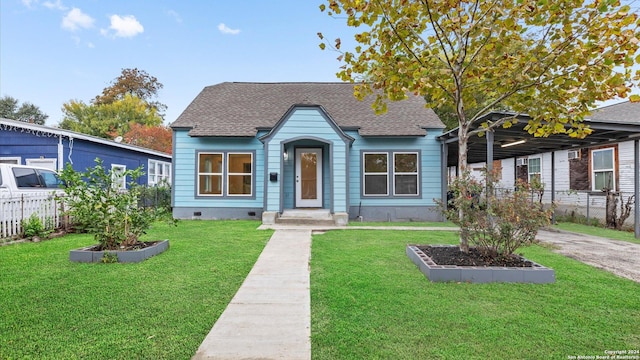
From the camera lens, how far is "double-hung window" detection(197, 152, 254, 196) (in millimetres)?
10891

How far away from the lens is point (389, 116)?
38.1ft

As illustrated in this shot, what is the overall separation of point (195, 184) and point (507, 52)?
9.97 m

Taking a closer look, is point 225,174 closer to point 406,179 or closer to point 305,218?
point 305,218

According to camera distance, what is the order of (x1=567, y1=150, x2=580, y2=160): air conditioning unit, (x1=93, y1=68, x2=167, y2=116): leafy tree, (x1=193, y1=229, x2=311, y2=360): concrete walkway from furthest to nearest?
(x1=93, y1=68, x2=167, y2=116): leafy tree < (x1=567, y1=150, x2=580, y2=160): air conditioning unit < (x1=193, y1=229, x2=311, y2=360): concrete walkway

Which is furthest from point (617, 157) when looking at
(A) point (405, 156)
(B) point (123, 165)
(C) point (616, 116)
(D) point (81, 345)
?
(B) point (123, 165)

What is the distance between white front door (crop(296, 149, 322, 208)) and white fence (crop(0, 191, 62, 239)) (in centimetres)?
681

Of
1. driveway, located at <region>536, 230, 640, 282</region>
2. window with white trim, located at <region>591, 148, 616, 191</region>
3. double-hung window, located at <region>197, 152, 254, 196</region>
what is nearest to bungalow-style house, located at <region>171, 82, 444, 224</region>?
double-hung window, located at <region>197, 152, 254, 196</region>

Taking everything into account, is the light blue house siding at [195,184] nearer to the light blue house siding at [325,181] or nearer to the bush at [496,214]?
the light blue house siding at [325,181]

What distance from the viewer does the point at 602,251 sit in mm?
6215

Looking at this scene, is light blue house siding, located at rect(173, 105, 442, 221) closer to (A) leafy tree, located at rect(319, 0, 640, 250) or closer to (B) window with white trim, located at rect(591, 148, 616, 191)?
(A) leafy tree, located at rect(319, 0, 640, 250)

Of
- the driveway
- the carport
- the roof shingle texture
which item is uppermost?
the roof shingle texture

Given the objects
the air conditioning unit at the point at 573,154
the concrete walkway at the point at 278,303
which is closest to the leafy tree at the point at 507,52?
the concrete walkway at the point at 278,303

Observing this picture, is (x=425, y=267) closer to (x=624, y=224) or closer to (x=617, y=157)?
(x=624, y=224)

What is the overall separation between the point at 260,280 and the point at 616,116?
17407mm
